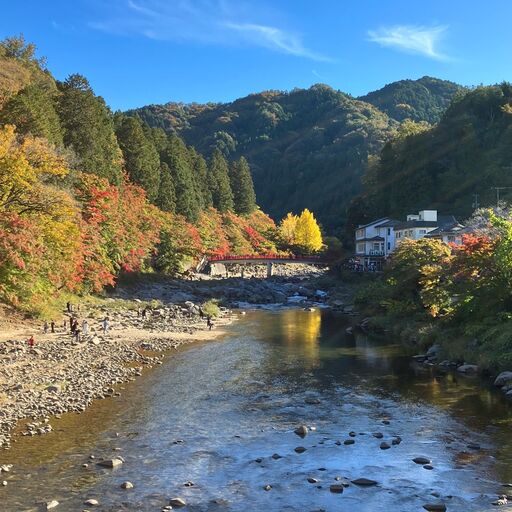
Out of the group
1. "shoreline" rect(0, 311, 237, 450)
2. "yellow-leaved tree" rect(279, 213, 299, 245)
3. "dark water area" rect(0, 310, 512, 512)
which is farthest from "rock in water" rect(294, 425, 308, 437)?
"yellow-leaved tree" rect(279, 213, 299, 245)

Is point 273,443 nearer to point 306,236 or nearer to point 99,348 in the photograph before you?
point 99,348

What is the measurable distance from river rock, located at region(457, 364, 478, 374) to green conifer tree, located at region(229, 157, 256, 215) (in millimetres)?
78338

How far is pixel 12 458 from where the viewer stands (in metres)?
13.6

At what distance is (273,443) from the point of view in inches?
603

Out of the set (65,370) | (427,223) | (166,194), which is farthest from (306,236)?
(65,370)

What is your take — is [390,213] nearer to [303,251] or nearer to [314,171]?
[303,251]

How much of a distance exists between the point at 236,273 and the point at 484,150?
4930 cm

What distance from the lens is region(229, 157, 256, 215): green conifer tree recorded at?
101m

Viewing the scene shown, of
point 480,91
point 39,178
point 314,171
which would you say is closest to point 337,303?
point 39,178

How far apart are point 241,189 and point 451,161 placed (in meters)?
39.5

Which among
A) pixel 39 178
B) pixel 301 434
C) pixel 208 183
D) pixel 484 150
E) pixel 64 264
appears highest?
pixel 484 150

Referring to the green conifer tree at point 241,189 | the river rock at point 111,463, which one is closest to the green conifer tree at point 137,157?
the green conifer tree at point 241,189

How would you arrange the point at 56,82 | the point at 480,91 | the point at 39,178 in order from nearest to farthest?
1. the point at 39,178
2. the point at 56,82
3. the point at 480,91

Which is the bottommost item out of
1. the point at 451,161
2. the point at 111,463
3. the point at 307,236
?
the point at 111,463
